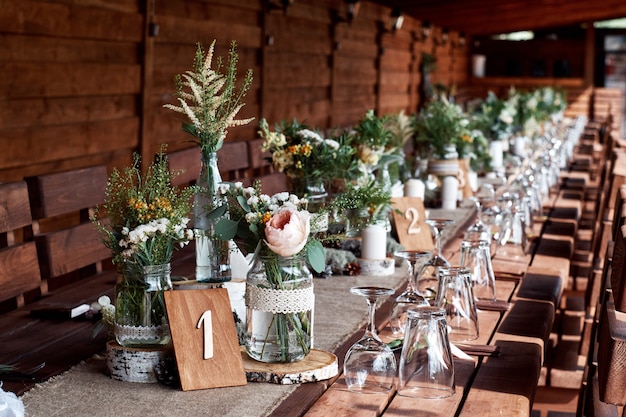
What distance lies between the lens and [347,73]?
406 inches

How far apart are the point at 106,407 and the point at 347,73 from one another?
8876 millimetres

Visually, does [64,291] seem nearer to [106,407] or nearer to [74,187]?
[74,187]

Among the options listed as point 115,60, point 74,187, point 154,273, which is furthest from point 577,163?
point 154,273

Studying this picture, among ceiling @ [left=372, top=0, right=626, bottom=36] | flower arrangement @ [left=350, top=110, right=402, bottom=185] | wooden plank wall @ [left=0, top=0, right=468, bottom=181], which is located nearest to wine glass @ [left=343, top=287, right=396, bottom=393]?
wooden plank wall @ [left=0, top=0, right=468, bottom=181]

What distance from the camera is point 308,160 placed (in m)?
3.10

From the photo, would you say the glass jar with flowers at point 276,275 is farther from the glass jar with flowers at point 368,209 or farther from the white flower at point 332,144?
the white flower at point 332,144

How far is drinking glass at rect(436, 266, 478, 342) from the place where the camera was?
6.75 ft

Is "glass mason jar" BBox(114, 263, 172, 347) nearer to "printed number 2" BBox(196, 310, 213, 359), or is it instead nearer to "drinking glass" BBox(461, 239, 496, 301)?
"printed number 2" BBox(196, 310, 213, 359)

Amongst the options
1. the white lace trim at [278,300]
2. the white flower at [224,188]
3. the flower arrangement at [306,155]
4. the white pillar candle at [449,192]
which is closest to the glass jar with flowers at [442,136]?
the white pillar candle at [449,192]

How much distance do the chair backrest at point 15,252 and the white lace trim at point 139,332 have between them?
2.76 feet

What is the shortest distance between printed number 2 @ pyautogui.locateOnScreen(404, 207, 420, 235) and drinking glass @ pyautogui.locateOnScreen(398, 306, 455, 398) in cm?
151

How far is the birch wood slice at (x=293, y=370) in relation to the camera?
1.78m

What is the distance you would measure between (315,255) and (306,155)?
1240 mm

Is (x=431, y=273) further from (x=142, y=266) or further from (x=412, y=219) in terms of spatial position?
(x=142, y=266)
